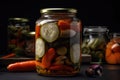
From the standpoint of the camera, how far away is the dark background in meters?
1.40

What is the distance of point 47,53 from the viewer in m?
0.87

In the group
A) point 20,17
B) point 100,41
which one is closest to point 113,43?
point 100,41

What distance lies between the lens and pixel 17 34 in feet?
4.37

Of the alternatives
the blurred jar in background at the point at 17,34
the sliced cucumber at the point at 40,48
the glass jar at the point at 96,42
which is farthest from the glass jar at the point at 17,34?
the sliced cucumber at the point at 40,48

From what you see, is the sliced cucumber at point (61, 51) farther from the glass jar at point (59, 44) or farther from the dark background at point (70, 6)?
the dark background at point (70, 6)

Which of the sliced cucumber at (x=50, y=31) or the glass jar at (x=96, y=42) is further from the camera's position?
the glass jar at (x=96, y=42)

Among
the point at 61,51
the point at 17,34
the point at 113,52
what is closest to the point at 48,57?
the point at 61,51

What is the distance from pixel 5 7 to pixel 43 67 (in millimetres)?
666

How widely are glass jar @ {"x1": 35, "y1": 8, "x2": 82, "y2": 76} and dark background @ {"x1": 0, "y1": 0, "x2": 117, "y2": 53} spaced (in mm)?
516

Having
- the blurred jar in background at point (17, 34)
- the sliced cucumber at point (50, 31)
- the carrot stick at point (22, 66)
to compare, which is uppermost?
the sliced cucumber at point (50, 31)

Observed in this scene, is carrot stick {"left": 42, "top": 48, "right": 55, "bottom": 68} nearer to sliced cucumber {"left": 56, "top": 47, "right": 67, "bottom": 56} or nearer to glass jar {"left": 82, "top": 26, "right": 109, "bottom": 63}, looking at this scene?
sliced cucumber {"left": 56, "top": 47, "right": 67, "bottom": 56}

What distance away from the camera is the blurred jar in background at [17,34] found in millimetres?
1327

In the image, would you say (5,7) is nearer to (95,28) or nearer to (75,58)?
(95,28)

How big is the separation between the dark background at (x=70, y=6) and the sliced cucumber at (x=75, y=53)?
537mm
